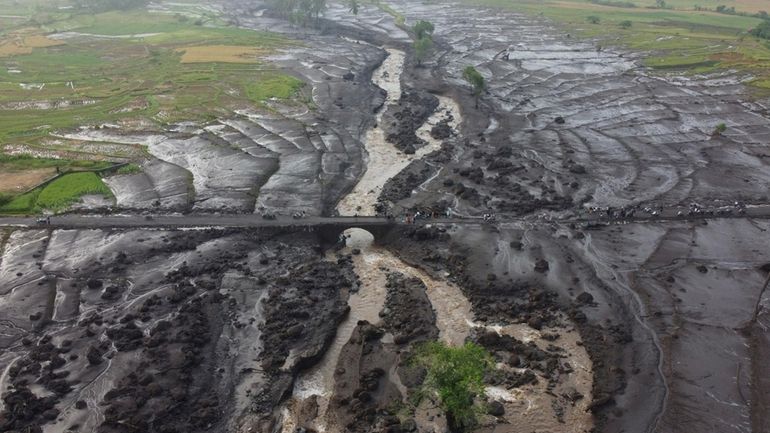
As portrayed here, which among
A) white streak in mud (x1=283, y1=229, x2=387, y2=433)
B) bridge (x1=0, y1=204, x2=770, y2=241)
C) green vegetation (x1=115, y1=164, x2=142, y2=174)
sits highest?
bridge (x1=0, y1=204, x2=770, y2=241)

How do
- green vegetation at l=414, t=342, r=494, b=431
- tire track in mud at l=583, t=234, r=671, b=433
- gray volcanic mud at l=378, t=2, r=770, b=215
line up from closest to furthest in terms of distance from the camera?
green vegetation at l=414, t=342, r=494, b=431
tire track in mud at l=583, t=234, r=671, b=433
gray volcanic mud at l=378, t=2, r=770, b=215

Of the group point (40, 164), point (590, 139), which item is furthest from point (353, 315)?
point (590, 139)

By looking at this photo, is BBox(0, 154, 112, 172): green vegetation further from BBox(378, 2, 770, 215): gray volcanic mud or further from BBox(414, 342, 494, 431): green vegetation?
BBox(414, 342, 494, 431): green vegetation

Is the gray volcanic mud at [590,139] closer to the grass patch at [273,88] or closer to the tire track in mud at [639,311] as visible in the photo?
the tire track in mud at [639,311]

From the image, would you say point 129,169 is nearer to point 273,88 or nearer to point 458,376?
point 273,88

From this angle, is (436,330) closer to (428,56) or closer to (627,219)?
(627,219)

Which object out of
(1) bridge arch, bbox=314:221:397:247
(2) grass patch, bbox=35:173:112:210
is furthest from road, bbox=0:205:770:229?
(2) grass patch, bbox=35:173:112:210
